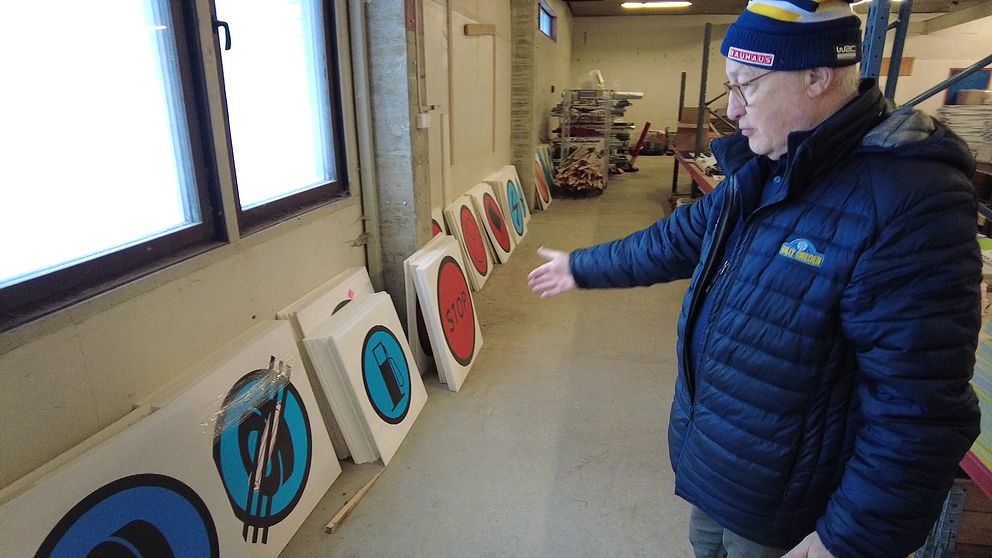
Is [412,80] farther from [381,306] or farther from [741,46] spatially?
[741,46]

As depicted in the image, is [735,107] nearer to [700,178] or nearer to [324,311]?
[324,311]

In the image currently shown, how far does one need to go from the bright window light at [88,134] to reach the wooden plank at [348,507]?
1.07m

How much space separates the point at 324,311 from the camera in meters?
2.33

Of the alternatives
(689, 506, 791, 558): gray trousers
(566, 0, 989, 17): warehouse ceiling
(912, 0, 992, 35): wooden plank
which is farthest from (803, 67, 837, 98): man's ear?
(912, 0, 992, 35): wooden plank

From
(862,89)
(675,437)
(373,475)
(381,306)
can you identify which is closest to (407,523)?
(373,475)

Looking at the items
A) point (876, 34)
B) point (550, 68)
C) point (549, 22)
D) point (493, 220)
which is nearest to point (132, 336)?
point (876, 34)

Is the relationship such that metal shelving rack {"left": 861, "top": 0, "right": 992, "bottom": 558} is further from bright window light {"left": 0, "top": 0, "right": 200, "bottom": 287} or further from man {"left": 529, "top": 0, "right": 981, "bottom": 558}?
bright window light {"left": 0, "top": 0, "right": 200, "bottom": 287}

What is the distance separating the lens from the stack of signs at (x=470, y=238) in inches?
160

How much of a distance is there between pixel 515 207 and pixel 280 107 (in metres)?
3.64

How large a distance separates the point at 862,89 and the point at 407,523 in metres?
1.77

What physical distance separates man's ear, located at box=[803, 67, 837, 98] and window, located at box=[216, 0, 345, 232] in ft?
5.49

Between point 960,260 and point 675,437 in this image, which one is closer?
point 960,260

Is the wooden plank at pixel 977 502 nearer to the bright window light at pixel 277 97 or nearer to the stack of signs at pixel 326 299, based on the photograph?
the stack of signs at pixel 326 299

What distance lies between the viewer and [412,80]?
2.61 meters
